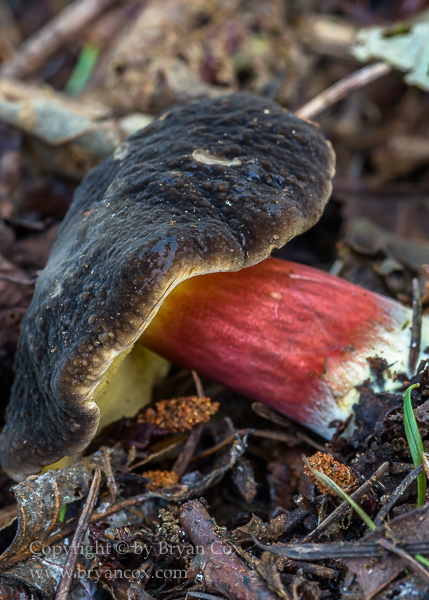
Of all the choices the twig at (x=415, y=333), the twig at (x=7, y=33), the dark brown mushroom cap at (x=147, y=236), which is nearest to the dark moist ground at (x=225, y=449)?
the twig at (x=415, y=333)

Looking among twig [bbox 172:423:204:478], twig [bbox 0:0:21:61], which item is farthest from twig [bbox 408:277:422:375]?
twig [bbox 0:0:21:61]

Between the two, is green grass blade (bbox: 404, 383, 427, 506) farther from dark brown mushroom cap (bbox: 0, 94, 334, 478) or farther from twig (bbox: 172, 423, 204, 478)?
twig (bbox: 172, 423, 204, 478)

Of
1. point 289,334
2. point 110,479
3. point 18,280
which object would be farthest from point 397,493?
point 18,280

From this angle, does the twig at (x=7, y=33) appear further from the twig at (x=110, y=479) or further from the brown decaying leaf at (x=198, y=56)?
the twig at (x=110, y=479)

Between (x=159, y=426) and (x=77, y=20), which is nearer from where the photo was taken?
(x=159, y=426)

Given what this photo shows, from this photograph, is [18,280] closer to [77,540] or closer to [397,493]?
[77,540]

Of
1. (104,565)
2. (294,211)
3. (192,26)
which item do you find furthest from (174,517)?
(192,26)

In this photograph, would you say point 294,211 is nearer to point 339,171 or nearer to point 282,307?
point 282,307
